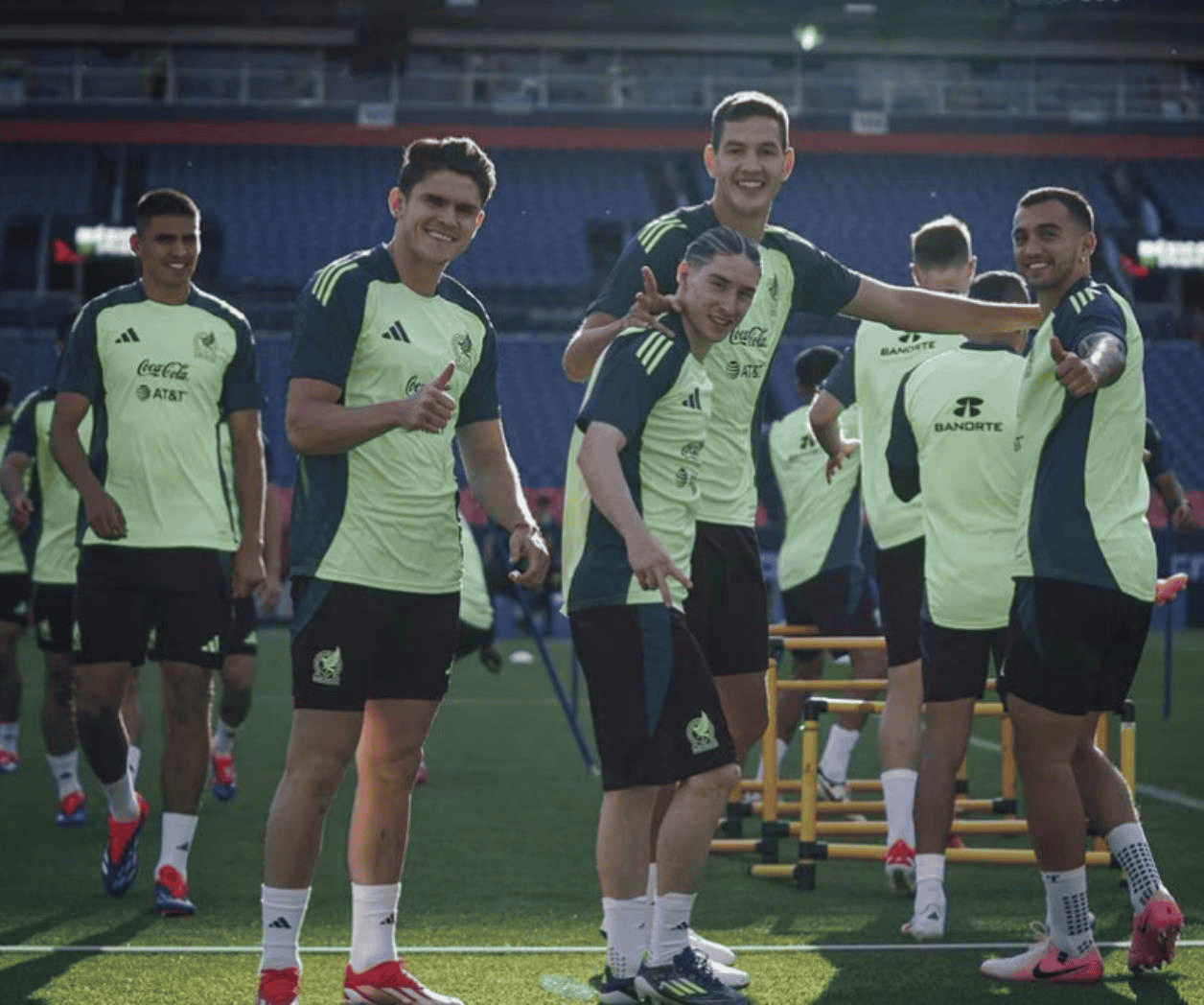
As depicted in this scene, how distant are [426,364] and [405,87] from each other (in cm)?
3246

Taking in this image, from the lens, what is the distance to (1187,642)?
976 inches

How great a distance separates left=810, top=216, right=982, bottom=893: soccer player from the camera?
23.0 ft

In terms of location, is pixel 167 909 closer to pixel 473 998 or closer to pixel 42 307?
pixel 473 998

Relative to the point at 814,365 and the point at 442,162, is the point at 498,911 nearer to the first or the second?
the point at 442,162

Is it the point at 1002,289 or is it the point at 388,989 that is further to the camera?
the point at 1002,289

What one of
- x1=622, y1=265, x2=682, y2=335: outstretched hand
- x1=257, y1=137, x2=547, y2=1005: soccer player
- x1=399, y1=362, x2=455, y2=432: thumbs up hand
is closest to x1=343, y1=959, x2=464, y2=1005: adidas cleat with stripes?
x1=257, y1=137, x2=547, y2=1005: soccer player

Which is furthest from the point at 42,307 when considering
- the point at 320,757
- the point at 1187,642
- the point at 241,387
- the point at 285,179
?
the point at 320,757

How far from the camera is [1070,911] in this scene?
5.28 meters

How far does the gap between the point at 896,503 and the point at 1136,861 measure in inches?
85.9

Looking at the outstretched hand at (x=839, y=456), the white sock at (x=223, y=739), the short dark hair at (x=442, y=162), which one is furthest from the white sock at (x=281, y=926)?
the white sock at (x=223, y=739)

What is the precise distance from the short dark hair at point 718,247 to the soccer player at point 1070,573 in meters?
0.73

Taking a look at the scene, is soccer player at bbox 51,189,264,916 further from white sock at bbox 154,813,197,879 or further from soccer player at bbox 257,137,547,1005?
soccer player at bbox 257,137,547,1005

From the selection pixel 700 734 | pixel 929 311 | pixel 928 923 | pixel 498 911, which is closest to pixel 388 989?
pixel 700 734

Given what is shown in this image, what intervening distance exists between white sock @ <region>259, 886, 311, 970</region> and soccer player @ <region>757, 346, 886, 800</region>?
186 inches
